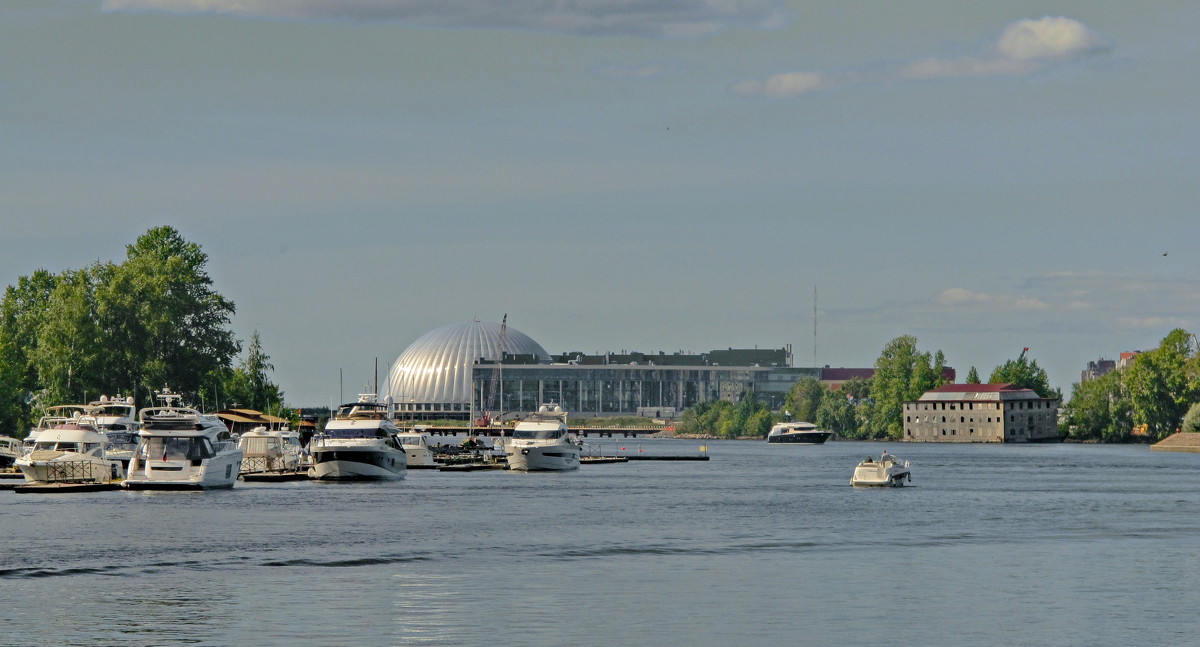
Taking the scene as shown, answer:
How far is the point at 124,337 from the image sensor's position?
6540 inches

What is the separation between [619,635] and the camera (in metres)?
40.2

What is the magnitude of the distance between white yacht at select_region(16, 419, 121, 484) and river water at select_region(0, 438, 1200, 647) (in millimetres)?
9060

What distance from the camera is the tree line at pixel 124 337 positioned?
531ft

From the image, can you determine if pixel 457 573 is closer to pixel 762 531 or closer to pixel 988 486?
pixel 762 531

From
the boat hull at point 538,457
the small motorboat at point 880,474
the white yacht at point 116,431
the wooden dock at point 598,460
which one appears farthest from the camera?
the wooden dock at point 598,460

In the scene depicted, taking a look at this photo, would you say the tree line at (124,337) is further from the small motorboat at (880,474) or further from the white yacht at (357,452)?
the small motorboat at (880,474)

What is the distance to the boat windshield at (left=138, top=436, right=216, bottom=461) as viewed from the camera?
9944 cm

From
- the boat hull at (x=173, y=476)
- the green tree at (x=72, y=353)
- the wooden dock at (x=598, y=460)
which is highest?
the green tree at (x=72, y=353)

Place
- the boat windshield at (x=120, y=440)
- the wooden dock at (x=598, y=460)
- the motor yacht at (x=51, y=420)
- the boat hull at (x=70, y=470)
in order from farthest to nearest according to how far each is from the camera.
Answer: the wooden dock at (x=598, y=460)
the boat windshield at (x=120, y=440)
the motor yacht at (x=51, y=420)
the boat hull at (x=70, y=470)

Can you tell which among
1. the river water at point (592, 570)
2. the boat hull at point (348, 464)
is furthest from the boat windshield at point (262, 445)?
the river water at point (592, 570)

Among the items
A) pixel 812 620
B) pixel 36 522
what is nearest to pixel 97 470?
pixel 36 522

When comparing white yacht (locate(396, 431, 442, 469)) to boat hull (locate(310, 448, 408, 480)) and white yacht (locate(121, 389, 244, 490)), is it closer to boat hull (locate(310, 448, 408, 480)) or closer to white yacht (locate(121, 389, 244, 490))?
boat hull (locate(310, 448, 408, 480))

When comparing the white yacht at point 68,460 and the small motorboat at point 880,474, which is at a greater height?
the white yacht at point 68,460

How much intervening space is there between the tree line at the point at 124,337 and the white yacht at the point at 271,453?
27762 millimetres
